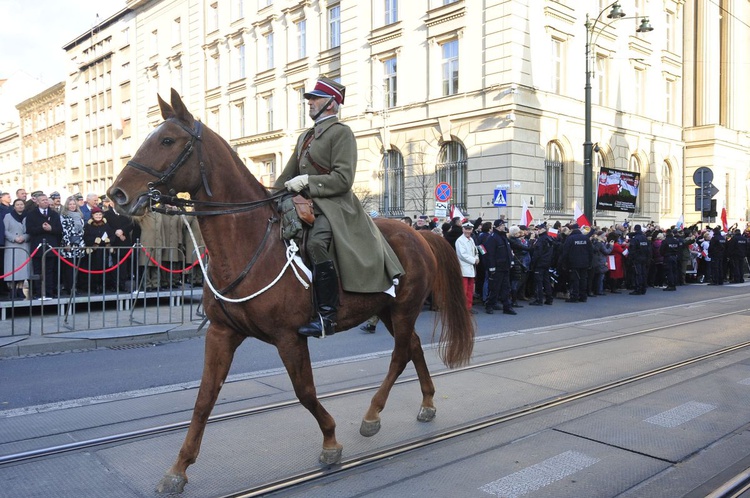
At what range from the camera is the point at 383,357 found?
28.8 ft

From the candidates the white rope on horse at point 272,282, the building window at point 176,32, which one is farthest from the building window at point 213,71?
the white rope on horse at point 272,282

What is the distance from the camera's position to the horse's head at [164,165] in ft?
13.0

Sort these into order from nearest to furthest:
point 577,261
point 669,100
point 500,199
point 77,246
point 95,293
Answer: point 77,246 < point 95,293 < point 577,261 < point 500,199 < point 669,100

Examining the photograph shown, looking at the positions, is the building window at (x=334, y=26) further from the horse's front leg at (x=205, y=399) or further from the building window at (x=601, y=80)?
the horse's front leg at (x=205, y=399)

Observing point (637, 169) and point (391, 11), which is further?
point (637, 169)

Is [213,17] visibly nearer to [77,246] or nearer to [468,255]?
[468,255]

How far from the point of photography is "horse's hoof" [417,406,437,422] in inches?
223

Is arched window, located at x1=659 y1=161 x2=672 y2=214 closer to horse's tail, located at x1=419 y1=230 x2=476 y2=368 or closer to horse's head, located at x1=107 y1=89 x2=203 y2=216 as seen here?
horse's tail, located at x1=419 y1=230 x2=476 y2=368

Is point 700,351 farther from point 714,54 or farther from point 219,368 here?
point 714,54

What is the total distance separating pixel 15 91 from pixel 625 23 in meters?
74.1

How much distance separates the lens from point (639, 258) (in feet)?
65.2

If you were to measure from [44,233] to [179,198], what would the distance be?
9258 mm

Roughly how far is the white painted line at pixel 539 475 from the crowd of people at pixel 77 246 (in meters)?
7.91

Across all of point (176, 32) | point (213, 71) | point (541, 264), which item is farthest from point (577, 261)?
point (176, 32)
